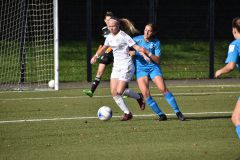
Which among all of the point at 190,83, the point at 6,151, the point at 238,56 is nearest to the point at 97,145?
the point at 6,151

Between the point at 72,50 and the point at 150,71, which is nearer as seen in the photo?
the point at 150,71

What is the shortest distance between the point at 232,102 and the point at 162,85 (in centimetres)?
339

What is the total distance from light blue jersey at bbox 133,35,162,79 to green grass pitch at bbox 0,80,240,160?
33.0 inches

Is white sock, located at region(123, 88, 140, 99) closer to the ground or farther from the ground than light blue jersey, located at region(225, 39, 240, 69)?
closer to the ground

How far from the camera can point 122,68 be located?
47.2ft

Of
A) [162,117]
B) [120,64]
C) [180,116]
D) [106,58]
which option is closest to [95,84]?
[106,58]

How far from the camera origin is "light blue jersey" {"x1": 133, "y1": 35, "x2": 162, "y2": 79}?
14320 millimetres

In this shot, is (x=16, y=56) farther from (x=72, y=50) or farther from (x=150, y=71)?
(x=150, y=71)

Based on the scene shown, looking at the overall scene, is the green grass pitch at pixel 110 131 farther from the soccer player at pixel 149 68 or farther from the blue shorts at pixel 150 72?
the blue shorts at pixel 150 72

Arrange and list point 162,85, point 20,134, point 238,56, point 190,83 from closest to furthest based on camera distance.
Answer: point 238,56 → point 20,134 → point 162,85 → point 190,83

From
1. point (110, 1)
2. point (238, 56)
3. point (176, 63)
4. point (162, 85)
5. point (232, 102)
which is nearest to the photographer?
point (238, 56)

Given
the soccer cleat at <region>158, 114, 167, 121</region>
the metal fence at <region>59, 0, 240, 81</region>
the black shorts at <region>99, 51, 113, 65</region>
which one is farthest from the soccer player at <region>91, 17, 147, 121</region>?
the metal fence at <region>59, 0, 240, 81</region>

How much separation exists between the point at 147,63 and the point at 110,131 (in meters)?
2.17

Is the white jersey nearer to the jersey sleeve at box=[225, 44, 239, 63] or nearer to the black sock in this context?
the black sock
